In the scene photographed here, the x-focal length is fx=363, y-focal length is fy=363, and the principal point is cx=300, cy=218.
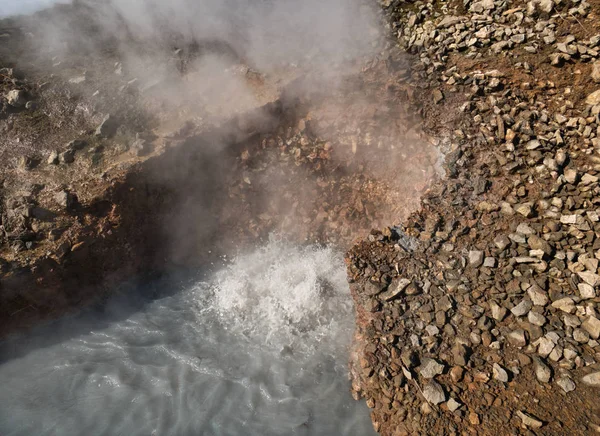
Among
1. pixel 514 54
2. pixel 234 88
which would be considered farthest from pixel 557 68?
pixel 234 88

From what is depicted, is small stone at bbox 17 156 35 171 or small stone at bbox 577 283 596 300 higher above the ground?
small stone at bbox 17 156 35 171

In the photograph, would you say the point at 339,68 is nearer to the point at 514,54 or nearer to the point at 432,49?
the point at 432,49

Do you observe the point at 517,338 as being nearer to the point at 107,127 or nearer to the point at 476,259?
the point at 476,259

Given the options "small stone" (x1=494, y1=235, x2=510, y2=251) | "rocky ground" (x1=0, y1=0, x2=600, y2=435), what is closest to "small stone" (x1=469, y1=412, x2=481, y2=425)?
"rocky ground" (x1=0, y1=0, x2=600, y2=435)

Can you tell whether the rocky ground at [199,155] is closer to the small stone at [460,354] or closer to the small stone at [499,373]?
the small stone at [460,354]

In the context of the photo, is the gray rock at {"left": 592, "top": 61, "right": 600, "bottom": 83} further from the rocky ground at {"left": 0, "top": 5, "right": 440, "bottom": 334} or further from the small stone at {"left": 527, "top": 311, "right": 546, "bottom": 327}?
the small stone at {"left": 527, "top": 311, "right": 546, "bottom": 327}

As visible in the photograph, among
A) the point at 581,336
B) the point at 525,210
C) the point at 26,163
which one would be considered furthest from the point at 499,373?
the point at 26,163
